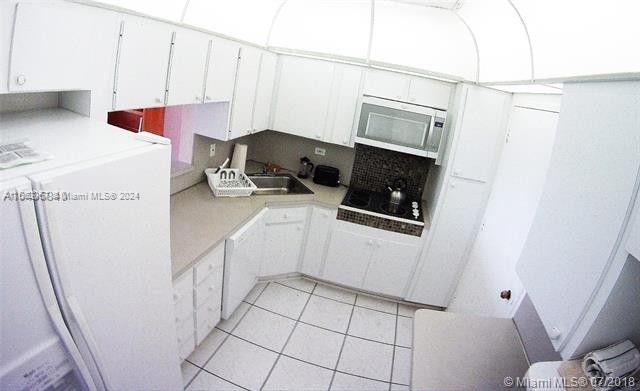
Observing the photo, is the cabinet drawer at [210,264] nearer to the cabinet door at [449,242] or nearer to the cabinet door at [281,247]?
A: the cabinet door at [281,247]

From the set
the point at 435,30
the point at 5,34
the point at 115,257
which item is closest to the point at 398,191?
the point at 435,30

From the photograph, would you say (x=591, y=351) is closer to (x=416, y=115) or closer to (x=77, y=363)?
(x=77, y=363)

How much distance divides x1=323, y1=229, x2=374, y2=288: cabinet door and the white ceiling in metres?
1.79

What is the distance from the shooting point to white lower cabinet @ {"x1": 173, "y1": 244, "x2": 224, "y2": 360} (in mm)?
2039

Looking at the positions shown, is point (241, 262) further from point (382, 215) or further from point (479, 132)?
point (479, 132)

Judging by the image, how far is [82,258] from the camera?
0.97m

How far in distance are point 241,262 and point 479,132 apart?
8.05 feet

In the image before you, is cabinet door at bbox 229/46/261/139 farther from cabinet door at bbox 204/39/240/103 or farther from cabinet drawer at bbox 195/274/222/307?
cabinet drawer at bbox 195/274/222/307

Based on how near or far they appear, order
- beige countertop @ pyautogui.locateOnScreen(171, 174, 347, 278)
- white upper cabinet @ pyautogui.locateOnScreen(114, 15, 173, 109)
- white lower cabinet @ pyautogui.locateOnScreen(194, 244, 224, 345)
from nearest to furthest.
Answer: white upper cabinet @ pyautogui.locateOnScreen(114, 15, 173, 109) → beige countertop @ pyautogui.locateOnScreen(171, 174, 347, 278) → white lower cabinet @ pyautogui.locateOnScreen(194, 244, 224, 345)

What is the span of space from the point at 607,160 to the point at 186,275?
81.2 inches

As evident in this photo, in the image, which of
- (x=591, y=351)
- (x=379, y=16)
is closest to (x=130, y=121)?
(x=379, y=16)

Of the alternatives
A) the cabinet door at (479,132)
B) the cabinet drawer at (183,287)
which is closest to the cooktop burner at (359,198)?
the cabinet door at (479,132)

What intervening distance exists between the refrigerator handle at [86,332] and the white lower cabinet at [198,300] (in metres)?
0.80

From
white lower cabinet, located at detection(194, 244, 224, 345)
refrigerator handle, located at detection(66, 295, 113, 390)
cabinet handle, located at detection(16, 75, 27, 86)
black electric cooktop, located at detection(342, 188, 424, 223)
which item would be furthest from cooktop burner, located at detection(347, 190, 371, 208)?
cabinet handle, located at detection(16, 75, 27, 86)
